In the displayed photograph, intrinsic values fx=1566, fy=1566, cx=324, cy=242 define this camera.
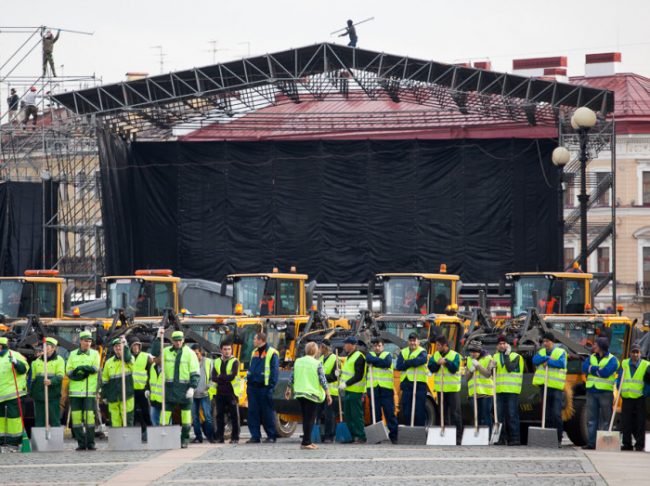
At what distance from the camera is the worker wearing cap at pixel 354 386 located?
21.7m

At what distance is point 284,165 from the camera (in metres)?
49.3

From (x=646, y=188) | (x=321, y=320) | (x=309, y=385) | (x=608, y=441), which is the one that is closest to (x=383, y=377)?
(x=309, y=385)

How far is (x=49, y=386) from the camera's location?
71.4 feet

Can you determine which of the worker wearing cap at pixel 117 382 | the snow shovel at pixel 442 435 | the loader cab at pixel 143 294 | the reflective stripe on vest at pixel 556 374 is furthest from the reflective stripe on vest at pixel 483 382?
the loader cab at pixel 143 294

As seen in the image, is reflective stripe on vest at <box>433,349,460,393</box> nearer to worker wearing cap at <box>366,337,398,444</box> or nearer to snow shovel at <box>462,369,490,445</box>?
snow shovel at <box>462,369,490,445</box>

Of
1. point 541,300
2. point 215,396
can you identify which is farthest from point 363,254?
point 215,396

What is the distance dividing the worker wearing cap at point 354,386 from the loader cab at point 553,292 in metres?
9.80

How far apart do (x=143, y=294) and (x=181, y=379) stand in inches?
482

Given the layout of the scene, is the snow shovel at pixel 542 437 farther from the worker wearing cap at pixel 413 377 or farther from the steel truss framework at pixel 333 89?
the steel truss framework at pixel 333 89

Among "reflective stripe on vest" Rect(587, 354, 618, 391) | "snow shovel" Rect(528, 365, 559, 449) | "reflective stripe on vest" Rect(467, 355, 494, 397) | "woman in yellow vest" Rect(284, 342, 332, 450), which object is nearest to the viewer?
"woman in yellow vest" Rect(284, 342, 332, 450)

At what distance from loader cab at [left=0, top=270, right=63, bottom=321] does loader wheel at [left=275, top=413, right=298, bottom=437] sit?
376 inches

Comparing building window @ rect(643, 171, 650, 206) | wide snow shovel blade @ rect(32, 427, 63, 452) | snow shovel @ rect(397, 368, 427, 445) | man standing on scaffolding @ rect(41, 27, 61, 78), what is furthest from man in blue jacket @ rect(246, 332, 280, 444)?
building window @ rect(643, 171, 650, 206)

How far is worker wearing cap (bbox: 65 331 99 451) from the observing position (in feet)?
68.7

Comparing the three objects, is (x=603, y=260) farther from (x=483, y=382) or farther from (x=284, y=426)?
(x=483, y=382)
